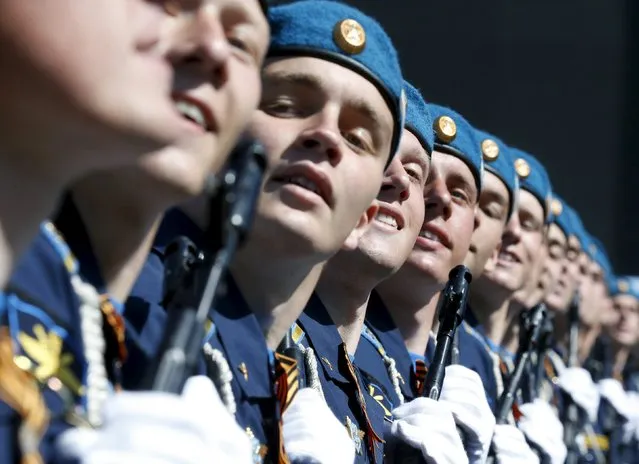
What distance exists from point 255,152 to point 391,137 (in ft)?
2.88

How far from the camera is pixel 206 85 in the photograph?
74.1 inches

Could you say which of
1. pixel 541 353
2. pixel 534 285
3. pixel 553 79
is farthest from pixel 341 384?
pixel 553 79

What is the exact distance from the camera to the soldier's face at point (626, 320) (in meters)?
9.29

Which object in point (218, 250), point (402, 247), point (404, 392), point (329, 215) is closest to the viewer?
point (218, 250)

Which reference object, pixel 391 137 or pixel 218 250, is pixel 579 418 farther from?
pixel 218 250

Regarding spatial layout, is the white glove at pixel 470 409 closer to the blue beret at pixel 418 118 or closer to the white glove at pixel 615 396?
the blue beret at pixel 418 118

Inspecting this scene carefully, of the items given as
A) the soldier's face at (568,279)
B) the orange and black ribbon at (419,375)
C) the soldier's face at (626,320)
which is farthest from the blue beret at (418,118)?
the soldier's face at (626,320)

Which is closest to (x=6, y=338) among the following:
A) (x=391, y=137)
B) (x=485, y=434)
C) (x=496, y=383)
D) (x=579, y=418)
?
(x=391, y=137)

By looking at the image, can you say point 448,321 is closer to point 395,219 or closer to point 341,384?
point 395,219

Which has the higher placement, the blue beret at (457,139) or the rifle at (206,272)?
the blue beret at (457,139)

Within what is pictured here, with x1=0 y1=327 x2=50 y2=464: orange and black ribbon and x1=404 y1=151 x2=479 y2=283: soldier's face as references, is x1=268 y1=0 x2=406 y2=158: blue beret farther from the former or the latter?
x1=0 y1=327 x2=50 y2=464: orange and black ribbon

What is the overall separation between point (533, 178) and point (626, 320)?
4404 mm

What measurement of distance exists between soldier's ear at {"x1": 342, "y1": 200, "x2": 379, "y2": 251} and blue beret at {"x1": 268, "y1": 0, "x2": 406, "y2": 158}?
16 cm

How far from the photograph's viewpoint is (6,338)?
167 centimetres
